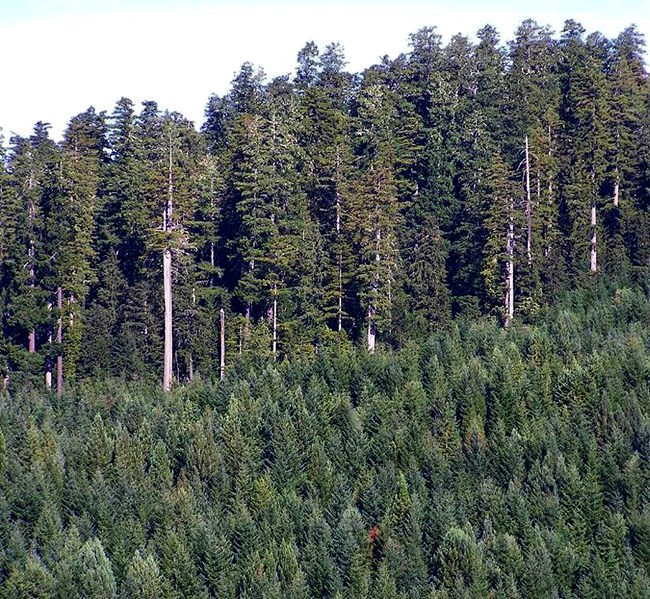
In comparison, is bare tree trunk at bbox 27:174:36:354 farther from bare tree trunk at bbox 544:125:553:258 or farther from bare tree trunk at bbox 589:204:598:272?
bare tree trunk at bbox 589:204:598:272

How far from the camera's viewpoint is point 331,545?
73.2 feet

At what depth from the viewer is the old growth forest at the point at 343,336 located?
2262 cm

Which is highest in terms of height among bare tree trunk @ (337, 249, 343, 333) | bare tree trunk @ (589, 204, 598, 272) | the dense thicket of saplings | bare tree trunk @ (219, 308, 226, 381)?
bare tree trunk @ (589, 204, 598, 272)

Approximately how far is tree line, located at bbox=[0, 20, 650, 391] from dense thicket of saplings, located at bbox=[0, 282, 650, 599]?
14.7m

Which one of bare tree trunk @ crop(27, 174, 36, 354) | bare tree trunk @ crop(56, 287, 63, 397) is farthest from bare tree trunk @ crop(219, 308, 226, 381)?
bare tree trunk @ crop(27, 174, 36, 354)

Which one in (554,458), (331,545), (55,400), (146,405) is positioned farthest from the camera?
(55,400)

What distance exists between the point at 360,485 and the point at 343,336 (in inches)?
963

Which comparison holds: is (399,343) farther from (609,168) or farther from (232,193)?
(609,168)

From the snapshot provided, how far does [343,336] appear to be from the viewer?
49.6 m

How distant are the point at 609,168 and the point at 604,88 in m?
4.50

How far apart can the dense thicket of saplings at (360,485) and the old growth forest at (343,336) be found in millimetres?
80

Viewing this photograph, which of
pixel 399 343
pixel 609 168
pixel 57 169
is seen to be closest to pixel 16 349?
pixel 57 169

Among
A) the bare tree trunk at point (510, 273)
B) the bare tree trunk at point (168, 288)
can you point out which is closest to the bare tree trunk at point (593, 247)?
the bare tree trunk at point (510, 273)

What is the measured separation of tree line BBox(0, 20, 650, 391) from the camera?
49.9 metres
